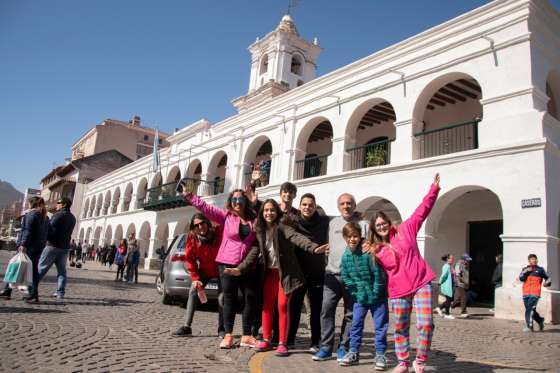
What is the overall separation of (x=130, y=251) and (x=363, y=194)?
27.4 ft

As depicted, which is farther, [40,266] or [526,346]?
[40,266]

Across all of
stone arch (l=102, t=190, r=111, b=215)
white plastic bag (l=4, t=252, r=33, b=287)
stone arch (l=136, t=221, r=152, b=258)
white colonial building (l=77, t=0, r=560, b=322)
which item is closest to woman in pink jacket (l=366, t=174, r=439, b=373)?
white plastic bag (l=4, t=252, r=33, b=287)

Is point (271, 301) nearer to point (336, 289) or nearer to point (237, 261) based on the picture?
point (237, 261)

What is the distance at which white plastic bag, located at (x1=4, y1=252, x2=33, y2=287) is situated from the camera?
238 inches

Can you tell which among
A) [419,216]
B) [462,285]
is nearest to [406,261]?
[419,216]

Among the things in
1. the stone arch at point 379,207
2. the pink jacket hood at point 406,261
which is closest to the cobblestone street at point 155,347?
the pink jacket hood at point 406,261

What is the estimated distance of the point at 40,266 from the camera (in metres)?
6.80

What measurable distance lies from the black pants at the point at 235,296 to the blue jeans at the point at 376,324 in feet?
3.79

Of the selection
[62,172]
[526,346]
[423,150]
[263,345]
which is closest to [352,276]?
[263,345]

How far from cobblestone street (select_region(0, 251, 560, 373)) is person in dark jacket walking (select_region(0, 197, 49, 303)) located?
27cm

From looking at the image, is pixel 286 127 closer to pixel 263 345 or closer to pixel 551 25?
pixel 551 25

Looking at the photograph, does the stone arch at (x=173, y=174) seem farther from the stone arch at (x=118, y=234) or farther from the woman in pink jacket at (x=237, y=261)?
the woman in pink jacket at (x=237, y=261)

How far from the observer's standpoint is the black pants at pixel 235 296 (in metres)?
4.38

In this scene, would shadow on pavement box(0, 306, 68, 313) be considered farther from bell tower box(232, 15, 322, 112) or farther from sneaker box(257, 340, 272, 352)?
bell tower box(232, 15, 322, 112)
